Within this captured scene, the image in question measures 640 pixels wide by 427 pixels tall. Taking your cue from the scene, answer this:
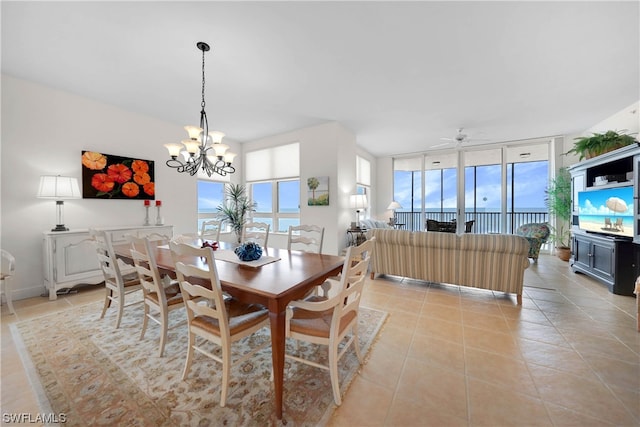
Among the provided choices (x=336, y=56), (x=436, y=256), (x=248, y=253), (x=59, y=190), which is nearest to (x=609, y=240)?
(x=436, y=256)

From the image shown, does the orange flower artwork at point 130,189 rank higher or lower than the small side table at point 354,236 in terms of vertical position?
higher

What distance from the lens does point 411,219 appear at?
7684 millimetres

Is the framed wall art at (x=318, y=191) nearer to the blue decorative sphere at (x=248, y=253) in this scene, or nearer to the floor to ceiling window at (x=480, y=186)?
the blue decorative sphere at (x=248, y=253)

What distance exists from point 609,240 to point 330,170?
4127 millimetres

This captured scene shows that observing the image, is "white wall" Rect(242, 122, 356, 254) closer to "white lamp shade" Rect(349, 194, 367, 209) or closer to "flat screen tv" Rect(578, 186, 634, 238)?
"white lamp shade" Rect(349, 194, 367, 209)

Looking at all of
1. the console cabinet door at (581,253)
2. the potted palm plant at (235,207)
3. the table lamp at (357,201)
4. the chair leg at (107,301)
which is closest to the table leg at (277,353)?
the chair leg at (107,301)

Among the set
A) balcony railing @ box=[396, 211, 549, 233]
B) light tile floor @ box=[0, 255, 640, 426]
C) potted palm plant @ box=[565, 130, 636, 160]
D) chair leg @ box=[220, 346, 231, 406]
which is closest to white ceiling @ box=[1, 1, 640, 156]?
potted palm plant @ box=[565, 130, 636, 160]

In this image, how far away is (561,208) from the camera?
5.07 m

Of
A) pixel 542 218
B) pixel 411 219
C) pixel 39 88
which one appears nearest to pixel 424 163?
pixel 411 219

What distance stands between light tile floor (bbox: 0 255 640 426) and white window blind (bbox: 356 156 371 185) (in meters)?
4.00

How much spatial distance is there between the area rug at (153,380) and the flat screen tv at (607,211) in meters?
3.69

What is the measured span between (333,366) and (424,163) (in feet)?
22.3

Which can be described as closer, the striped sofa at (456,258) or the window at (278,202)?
the striped sofa at (456,258)

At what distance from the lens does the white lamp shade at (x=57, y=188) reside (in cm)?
288
